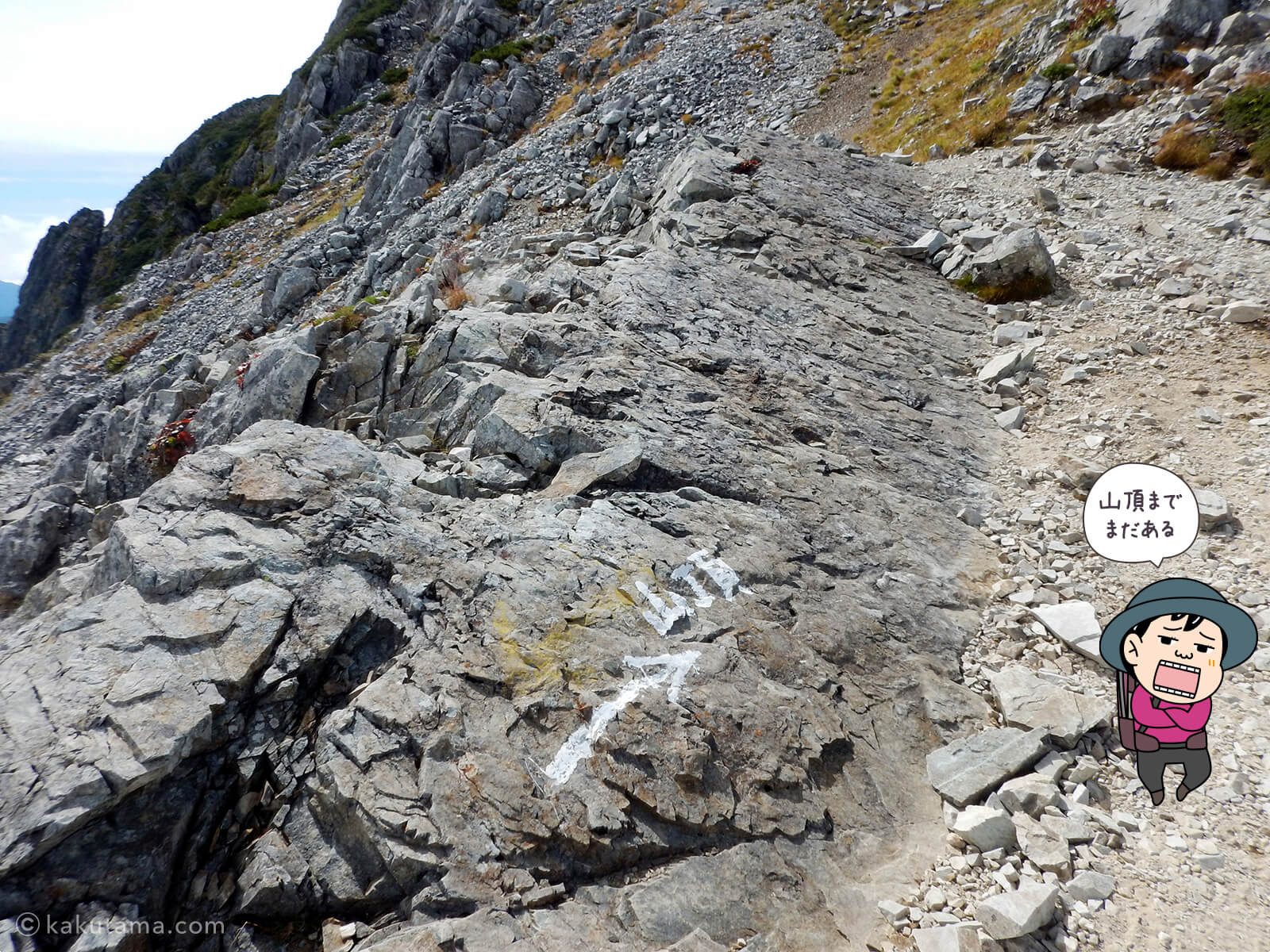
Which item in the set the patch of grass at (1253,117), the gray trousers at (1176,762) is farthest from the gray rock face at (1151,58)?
the gray trousers at (1176,762)

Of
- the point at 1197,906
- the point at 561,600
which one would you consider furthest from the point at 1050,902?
the point at 561,600

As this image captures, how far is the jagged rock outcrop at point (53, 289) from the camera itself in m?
73.8

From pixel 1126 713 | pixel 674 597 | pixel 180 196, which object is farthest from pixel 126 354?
pixel 1126 713

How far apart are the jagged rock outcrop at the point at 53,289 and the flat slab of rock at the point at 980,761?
96647 millimetres

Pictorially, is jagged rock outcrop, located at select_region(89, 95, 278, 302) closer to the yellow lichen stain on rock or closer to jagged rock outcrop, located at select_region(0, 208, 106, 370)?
jagged rock outcrop, located at select_region(0, 208, 106, 370)

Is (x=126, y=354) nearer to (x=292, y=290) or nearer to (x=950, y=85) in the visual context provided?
(x=292, y=290)

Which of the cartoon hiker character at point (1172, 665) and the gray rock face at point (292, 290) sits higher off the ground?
the gray rock face at point (292, 290)

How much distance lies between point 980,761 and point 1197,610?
2536 millimetres

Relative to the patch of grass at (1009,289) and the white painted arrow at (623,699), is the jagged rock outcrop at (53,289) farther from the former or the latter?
the white painted arrow at (623,699)

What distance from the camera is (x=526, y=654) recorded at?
268 inches

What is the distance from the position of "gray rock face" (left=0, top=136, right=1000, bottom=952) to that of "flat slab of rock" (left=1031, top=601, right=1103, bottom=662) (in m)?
0.86

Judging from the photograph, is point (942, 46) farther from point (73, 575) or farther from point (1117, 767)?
point (73, 575)

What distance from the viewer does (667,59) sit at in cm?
3709

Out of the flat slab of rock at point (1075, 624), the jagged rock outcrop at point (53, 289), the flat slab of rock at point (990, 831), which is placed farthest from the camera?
the jagged rock outcrop at point (53, 289)
